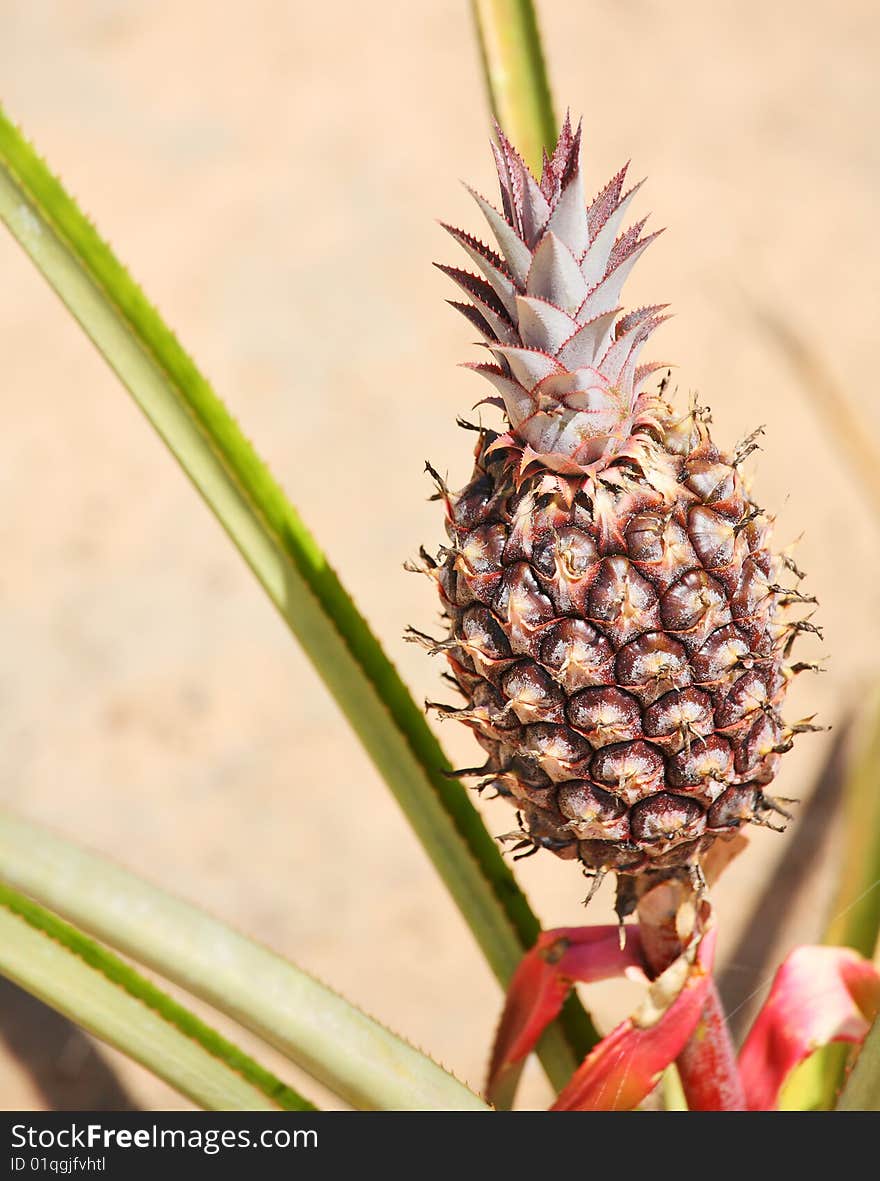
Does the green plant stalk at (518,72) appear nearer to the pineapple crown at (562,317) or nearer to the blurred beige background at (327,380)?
the pineapple crown at (562,317)

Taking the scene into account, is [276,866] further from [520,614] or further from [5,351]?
[5,351]

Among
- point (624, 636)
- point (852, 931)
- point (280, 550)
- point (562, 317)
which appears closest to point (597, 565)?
A: point (624, 636)

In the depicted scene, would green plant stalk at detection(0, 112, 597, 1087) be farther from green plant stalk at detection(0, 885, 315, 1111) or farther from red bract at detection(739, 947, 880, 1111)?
green plant stalk at detection(0, 885, 315, 1111)

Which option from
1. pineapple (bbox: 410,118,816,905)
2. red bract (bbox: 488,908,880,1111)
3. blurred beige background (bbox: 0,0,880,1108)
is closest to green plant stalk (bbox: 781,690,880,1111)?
red bract (bbox: 488,908,880,1111)

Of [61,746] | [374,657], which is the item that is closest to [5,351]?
[61,746]

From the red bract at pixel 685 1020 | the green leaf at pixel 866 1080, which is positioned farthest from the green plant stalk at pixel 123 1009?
the green leaf at pixel 866 1080

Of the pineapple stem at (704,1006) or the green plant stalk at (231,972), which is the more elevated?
the green plant stalk at (231,972)
